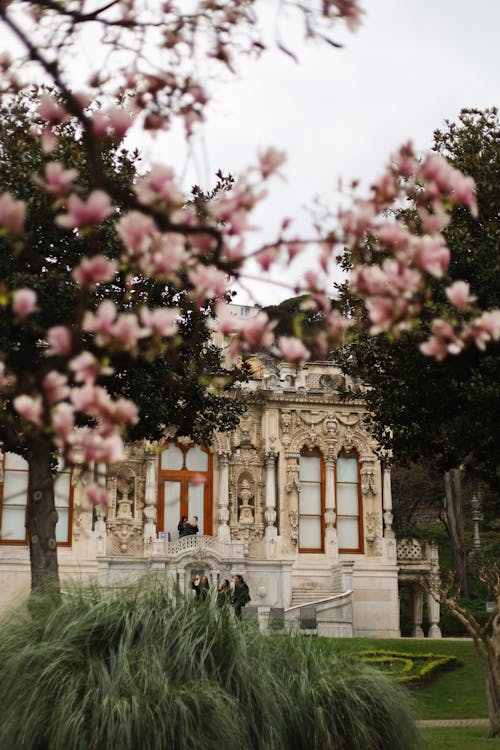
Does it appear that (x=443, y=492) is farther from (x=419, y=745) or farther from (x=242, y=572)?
(x=419, y=745)

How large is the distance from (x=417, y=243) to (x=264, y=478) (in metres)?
27.9

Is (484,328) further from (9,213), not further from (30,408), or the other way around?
(9,213)

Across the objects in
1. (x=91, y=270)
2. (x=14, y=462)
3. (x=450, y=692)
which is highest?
(x=14, y=462)

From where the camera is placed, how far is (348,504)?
33.4 meters

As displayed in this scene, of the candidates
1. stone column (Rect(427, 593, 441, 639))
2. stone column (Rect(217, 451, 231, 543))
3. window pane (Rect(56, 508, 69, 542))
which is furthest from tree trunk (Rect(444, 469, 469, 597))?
window pane (Rect(56, 508, 69, 542))

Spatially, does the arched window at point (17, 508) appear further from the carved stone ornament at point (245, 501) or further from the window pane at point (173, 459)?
the carved stone ornament at point (245, 501)

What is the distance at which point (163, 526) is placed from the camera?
105ft

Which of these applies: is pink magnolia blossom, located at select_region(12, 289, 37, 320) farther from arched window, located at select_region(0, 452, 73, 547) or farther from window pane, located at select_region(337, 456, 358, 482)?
window pane, located at select_region(337, 456, 358, 482)

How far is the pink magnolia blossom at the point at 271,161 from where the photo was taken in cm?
511

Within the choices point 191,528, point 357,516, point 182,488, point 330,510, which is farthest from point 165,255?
point 357,516

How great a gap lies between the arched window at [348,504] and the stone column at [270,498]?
7.29ft

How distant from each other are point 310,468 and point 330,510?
157 centimetres

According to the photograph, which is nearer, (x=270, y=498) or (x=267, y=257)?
(x=267, y=257)

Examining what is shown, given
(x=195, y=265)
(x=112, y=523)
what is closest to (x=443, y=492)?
(x=112, y=523)
